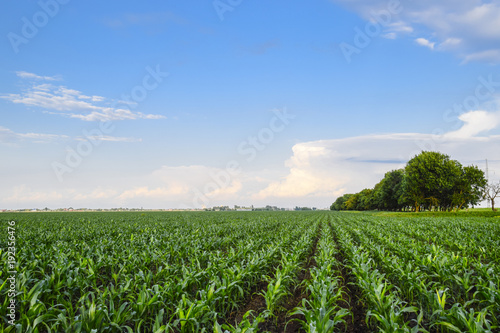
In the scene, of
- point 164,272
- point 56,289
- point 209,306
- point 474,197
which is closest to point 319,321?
point 209,306

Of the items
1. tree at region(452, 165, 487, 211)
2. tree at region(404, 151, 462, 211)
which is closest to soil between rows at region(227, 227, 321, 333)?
tree at region(404, 151, 462, 211)

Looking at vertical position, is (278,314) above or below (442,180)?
below

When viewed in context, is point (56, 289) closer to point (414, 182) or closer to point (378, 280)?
point (378, 280)

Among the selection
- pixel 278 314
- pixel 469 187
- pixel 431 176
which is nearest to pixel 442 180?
pixel 431 176

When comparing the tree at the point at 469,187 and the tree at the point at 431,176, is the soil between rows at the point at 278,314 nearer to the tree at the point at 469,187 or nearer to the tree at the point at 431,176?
the tree at the point at 431,176

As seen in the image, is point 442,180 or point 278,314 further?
point 442,180

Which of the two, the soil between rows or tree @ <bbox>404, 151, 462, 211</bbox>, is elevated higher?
tree @ <bbox>404, 151, 462, 211</bbox>

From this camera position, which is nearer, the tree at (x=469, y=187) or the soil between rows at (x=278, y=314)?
the soil between rows at (x=278, y=314)

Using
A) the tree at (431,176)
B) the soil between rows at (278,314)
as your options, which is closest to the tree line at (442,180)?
the tree at (431,176)

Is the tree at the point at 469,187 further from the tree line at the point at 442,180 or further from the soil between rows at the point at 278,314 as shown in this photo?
the soil between rows at the point at 278,314

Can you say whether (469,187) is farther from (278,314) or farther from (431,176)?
(278,314)

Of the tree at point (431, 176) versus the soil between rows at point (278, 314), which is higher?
the tree at point (431, 176)

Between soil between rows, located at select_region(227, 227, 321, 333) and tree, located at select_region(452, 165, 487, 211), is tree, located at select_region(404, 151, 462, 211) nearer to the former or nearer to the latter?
tree, located at select_region(452, 165, 487, 211)

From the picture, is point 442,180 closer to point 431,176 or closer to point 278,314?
point 431,176
